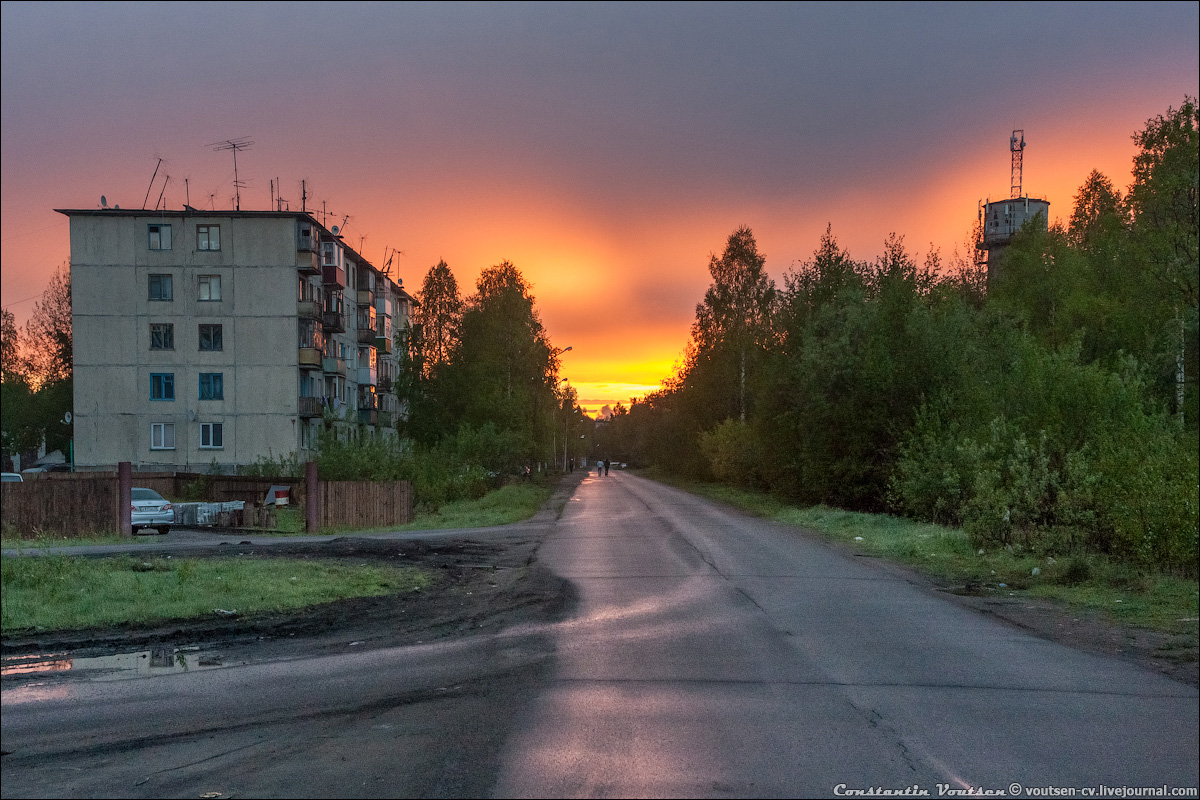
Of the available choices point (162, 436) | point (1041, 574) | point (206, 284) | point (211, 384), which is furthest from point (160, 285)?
point (1041, 574)

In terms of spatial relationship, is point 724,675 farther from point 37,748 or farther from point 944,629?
point 37,748

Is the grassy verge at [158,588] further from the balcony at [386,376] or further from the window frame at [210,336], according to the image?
the balcony at [386,376]

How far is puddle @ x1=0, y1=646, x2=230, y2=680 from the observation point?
876 cm

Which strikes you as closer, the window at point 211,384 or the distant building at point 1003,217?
the window at point 211,384

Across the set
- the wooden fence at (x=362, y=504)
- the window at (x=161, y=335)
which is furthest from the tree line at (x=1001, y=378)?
the window at (x=161, y=335)

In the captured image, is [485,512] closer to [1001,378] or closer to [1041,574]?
[1001,378]

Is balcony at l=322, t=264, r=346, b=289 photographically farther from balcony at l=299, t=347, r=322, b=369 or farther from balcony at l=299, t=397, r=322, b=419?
balcony at l=299, t=397, r=322, b=419

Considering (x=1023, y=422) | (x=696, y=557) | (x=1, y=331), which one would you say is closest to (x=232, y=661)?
(x=696, y=557)

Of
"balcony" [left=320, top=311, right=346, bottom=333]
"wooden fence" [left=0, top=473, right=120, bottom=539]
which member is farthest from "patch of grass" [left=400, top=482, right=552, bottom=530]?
"balcony" [left=320, top=311, right=346, bottom=333]

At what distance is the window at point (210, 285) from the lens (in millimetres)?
52312

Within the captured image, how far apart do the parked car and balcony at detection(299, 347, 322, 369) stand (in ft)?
84.2

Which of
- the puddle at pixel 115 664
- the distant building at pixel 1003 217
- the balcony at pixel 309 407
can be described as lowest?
the puddle at pixel 115 664

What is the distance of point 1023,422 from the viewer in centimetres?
2191

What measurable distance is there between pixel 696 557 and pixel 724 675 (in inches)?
435
